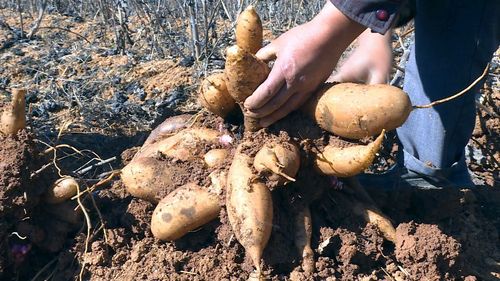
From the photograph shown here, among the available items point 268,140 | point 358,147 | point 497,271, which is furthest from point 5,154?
point 497,271

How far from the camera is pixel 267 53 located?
5.82 ft

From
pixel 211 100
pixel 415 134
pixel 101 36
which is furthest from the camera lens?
pixel 101 36

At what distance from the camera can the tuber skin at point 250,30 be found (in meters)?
1.91

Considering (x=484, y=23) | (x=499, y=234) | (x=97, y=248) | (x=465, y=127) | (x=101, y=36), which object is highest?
(x=484, y=23)

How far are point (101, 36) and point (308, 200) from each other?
3616 mm

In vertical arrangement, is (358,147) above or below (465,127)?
above

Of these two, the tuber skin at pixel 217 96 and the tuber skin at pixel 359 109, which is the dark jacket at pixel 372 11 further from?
the tuber skin at pixel 217 96

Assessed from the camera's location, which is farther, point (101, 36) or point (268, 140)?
point (101, 36)

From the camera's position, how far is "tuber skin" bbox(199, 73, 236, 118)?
6.33ft

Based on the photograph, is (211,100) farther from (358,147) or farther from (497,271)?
(497,271)

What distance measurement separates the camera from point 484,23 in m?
2.07

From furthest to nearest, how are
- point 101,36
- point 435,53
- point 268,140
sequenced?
point 101,36 < point 435,53 < point 268,140

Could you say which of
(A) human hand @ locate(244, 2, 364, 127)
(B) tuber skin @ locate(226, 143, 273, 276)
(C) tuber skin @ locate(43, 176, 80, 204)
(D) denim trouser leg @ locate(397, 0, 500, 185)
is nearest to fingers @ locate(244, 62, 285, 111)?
(A) human hand @ locate(244, 2, 364, 127)

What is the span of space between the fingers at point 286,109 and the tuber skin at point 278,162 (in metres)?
0.08
